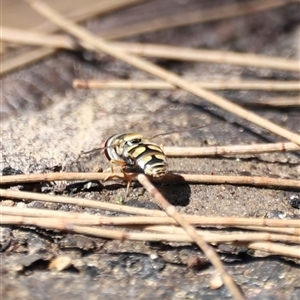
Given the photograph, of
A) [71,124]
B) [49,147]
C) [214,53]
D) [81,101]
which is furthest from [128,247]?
[214,53]

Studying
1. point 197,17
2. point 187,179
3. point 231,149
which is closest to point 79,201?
point 187,179

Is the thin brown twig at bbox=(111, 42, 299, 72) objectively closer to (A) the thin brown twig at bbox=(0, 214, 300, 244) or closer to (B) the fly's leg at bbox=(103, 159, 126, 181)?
(B) the fly's leg at bbox=(103, 159, 126, 181)

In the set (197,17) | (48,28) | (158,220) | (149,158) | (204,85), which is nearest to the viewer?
(158,220)

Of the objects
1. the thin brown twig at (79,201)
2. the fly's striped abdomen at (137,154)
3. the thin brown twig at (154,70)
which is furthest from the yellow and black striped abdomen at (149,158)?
the thin brown twig at (154,70)

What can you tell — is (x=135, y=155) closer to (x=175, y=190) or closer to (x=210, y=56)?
(x=175, y=190)

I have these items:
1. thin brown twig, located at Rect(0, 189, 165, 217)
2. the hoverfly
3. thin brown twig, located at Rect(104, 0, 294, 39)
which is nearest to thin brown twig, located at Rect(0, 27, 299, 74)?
thin brown twig, located at Rect(104, 0, 294, 39)

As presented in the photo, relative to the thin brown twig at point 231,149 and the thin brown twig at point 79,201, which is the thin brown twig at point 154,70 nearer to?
the thin brown twig at point 231,149
